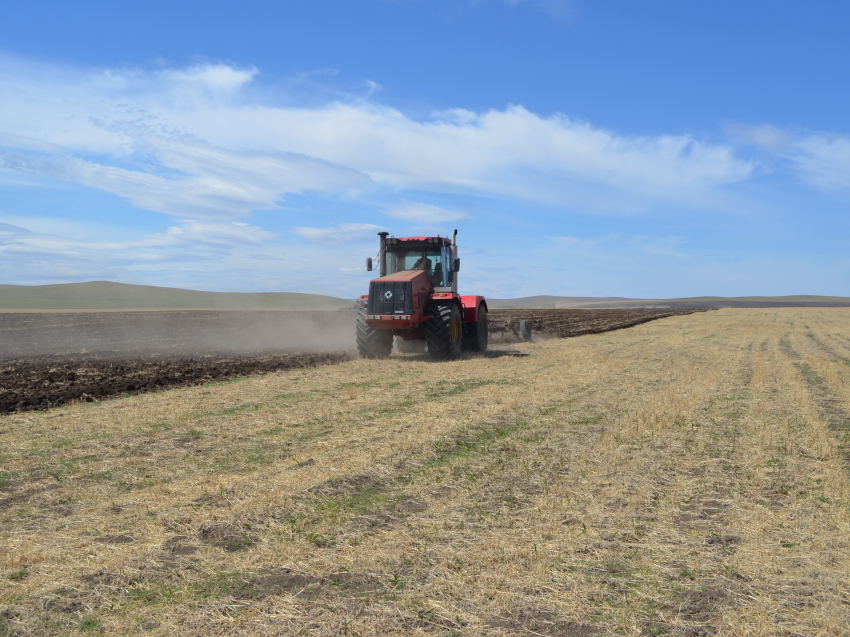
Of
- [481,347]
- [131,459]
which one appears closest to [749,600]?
[131,459]

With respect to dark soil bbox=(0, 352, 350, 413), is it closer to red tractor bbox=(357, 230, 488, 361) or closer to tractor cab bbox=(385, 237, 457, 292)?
red tractor bbox=(357, 230, 488, 361)

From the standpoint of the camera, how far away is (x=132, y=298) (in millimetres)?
111188

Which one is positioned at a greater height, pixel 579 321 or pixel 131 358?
pixel 579 321

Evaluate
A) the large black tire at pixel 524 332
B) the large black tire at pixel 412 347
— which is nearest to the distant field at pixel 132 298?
the large black tire at pixel 524 332

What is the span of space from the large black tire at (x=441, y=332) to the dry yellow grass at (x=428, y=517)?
6222 mm

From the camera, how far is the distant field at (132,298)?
322 ft

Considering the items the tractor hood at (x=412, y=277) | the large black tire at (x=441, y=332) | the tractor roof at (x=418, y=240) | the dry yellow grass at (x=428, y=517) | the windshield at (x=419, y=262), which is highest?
the tractor roof at (x=418, y=240)

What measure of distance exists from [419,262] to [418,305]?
6.20ft

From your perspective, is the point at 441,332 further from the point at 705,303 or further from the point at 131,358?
the point at 705,303

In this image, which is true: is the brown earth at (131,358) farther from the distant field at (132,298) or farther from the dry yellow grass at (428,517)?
the distant field at (132,298)

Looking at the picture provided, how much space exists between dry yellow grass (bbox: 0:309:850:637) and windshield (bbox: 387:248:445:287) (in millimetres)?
7953

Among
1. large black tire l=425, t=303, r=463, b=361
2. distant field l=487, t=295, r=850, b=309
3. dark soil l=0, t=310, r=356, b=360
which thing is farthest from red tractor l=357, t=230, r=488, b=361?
distant field l=487, t=295, r=850, b=309

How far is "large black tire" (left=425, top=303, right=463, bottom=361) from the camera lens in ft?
57.9

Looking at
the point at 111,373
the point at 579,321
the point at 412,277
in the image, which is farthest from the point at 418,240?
the point at 579,321
